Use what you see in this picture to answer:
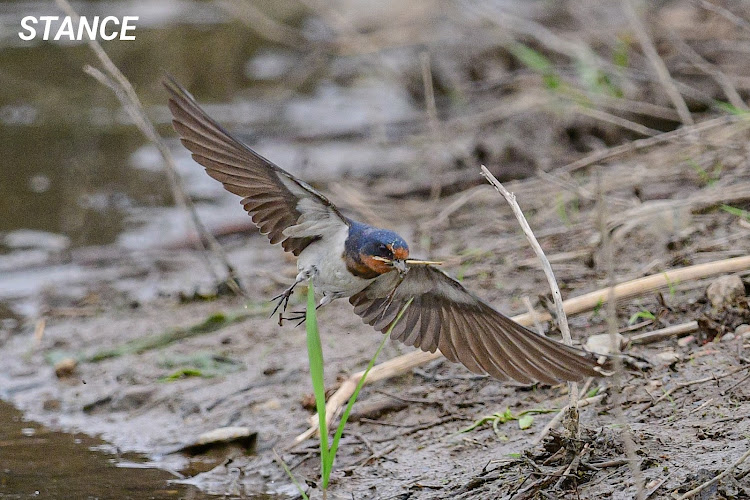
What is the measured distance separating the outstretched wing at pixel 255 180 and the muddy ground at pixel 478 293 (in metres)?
0.94

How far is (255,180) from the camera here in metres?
3.32

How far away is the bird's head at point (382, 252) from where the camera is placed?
3.14m

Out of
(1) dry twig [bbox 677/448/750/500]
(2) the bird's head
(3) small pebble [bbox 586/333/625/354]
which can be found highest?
(2) the bird's head

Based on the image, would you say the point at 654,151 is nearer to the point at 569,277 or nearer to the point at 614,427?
the point at 569,277

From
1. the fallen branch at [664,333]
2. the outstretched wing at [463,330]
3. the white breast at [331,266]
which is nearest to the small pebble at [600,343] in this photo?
the fallen branch at [664,333]

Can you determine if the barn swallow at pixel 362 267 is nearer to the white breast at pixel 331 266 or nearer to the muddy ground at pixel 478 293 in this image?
the white breast at pixel 331 266

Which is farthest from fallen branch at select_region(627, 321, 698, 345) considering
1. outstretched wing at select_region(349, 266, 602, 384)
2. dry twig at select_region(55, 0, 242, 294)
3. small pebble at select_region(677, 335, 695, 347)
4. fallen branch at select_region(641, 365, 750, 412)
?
dry twig at select_region(55, 0, 242, 294)

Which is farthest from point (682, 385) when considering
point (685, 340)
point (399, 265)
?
point (399, 265)

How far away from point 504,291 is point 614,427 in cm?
160

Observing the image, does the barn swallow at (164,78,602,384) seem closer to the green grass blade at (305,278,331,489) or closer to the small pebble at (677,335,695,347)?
the green grass blade at (305,278,331,489)

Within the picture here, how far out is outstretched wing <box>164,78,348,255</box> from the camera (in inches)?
126

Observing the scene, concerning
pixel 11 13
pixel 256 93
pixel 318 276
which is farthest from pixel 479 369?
pixel 11 13

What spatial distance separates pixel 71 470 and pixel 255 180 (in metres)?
1.41

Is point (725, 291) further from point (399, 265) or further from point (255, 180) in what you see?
point (255, 180)
